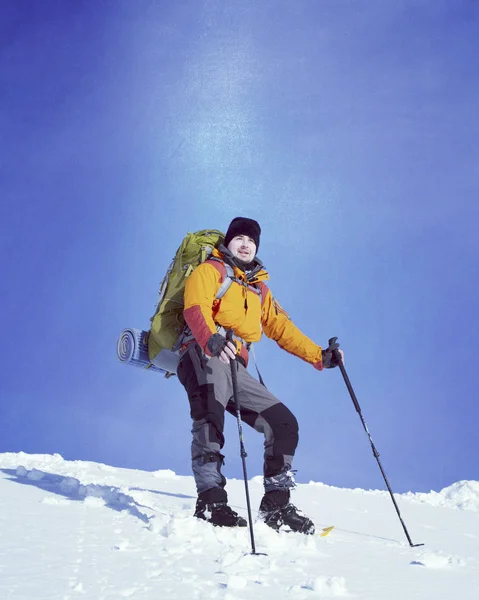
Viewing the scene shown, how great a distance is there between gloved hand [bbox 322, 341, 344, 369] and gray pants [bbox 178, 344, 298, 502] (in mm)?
913

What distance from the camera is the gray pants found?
5758 millimetres

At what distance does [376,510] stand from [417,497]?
296cm

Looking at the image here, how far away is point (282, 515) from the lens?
5.79 meters

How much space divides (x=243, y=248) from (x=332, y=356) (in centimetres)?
173

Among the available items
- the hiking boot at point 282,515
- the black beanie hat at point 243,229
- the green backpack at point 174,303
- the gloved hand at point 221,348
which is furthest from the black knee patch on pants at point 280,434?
the black beanie hat at point 243,229

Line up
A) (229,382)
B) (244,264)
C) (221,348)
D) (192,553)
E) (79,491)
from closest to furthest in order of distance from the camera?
(192,553)
(221,348)
(229,382)
(244,264)
(79,491)

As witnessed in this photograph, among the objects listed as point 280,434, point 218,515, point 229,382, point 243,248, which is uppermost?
point 243,248

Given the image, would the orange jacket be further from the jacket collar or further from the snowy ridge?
the snowy ridge

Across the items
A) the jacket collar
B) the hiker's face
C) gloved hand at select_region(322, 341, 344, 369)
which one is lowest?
gloved hand at select_region(322, 341, 344, 369)

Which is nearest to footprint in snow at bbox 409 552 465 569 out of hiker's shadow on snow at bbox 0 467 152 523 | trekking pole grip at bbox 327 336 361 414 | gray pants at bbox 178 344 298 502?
gray pants at bbox 178 344 298 502

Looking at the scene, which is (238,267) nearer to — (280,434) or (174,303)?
(174,303)

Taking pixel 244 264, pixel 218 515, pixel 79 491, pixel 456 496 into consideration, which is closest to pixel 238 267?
pixel 244 264

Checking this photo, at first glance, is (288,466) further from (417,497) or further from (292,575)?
(417,497)

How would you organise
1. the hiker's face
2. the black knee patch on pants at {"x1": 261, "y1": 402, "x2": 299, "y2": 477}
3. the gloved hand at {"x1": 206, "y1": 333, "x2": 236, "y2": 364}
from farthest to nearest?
the hiker's face, the black knee patch on pants at {"x1": 261, "y1": 402, "x2": 299, "y2": 477}, the gloved hand at {"x1": 206, "y1": 333, "x2": 236, "y2": 364}
